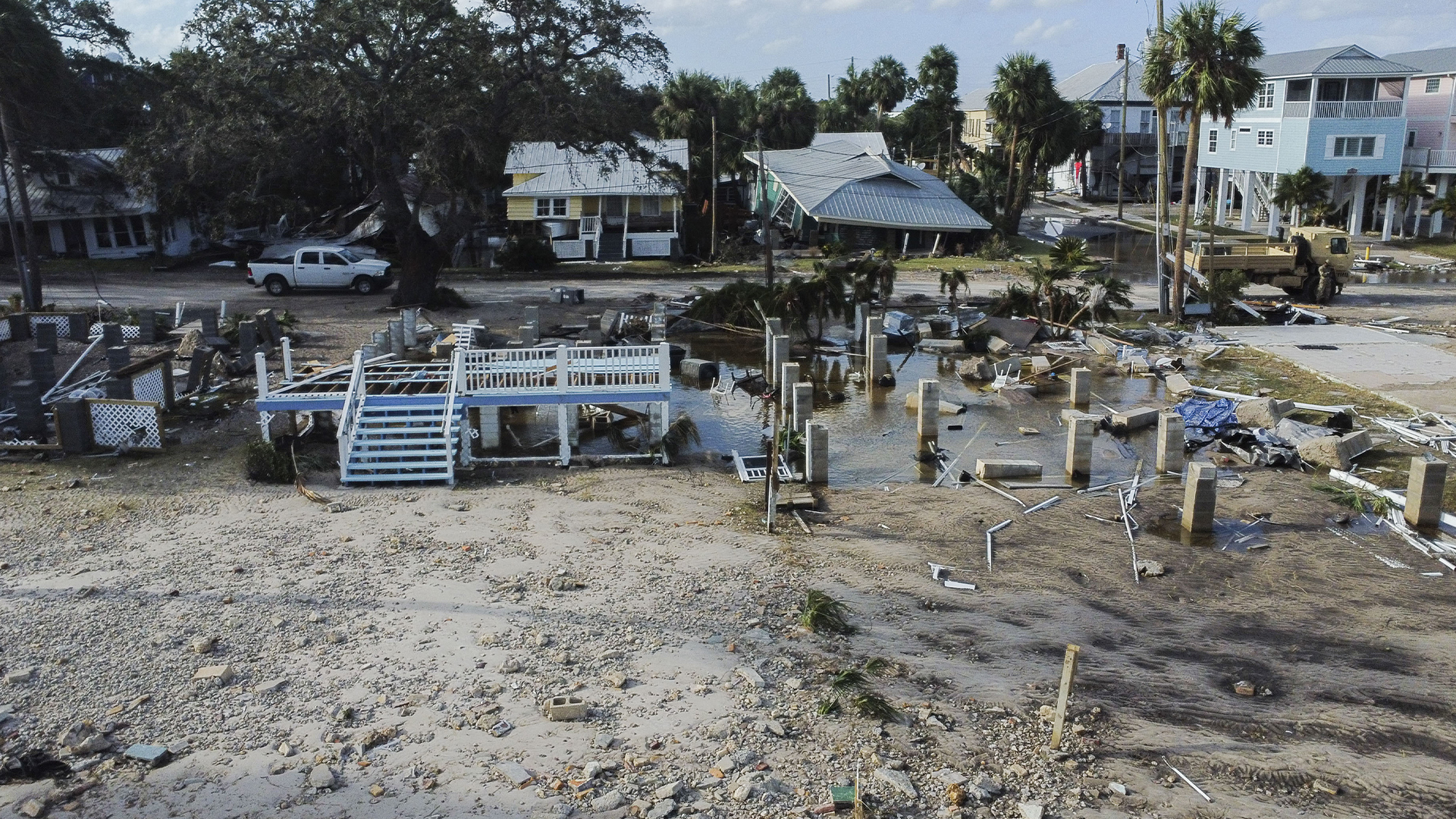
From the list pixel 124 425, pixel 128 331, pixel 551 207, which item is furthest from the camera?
pixel 551 207

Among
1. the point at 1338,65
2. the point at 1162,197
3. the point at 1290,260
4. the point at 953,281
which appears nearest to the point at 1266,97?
the point at 1338,65

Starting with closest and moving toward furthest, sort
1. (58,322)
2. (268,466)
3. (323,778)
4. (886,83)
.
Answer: (323,778)
(268,466)
(58,322)
(886,83)

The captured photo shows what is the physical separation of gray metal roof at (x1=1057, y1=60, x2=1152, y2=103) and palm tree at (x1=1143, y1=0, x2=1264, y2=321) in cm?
3871

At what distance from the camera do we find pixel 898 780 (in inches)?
312

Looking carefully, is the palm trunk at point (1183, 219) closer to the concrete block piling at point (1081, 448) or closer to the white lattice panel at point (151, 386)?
the concrete block piling at point (1081, 448)

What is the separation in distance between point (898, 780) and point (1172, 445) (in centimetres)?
1116

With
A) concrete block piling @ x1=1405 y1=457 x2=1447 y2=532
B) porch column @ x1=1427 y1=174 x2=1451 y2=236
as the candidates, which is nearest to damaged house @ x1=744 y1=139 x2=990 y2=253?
porch column @ x1=1427 y1=174 x2=1451 y2=236

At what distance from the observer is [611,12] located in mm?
29016

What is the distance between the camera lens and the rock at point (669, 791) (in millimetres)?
7711

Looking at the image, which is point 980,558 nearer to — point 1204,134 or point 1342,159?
point 1342,159

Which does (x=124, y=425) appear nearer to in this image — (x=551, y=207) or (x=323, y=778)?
(x=323, y=778)

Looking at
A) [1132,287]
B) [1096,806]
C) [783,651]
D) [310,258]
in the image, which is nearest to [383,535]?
[783,651]

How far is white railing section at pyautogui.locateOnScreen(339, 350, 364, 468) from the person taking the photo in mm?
15508

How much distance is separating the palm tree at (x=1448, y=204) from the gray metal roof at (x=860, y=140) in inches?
942
